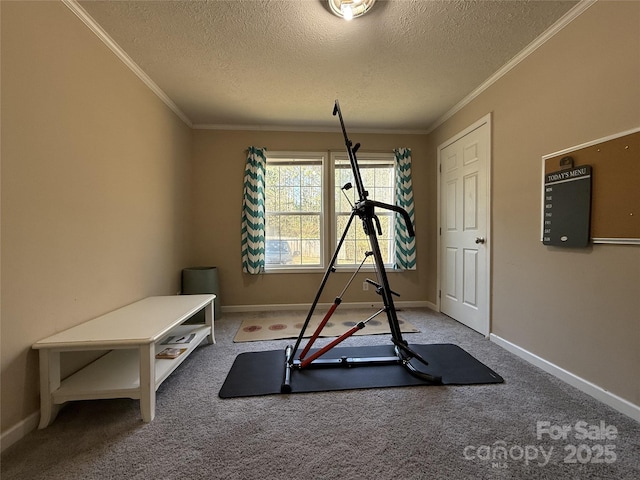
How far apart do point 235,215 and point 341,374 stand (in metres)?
2.36

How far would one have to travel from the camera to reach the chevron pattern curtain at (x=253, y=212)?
10.6 ft

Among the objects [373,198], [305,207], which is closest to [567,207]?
[373,198]

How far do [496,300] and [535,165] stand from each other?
1.18 m

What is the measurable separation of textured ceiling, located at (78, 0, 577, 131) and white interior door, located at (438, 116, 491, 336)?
0.54 meters

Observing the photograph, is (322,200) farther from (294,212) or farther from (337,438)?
(337,438)

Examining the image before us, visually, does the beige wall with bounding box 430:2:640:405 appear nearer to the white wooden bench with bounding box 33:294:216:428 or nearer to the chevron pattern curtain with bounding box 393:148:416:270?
the chevron pattern curtain with bounding box 393:148:416:270

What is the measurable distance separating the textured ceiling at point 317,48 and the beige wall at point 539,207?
11.7 inches

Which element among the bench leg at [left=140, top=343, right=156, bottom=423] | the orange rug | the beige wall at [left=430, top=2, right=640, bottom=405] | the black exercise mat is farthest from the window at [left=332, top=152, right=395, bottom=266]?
the bench leg at [left=140, top=343, right=156, bottom=423]

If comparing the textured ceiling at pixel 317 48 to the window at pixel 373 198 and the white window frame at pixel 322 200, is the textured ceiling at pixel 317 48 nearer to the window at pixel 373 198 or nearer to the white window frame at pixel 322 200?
the white window frame at pixel 322 200

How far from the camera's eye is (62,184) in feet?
4.73

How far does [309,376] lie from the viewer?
1787 mm

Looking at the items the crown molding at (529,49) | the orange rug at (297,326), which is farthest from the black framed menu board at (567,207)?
the orange rug at (297,326)

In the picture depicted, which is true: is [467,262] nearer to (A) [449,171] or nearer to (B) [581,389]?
(A) [449,171]

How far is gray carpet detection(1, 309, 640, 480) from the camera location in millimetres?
1070
